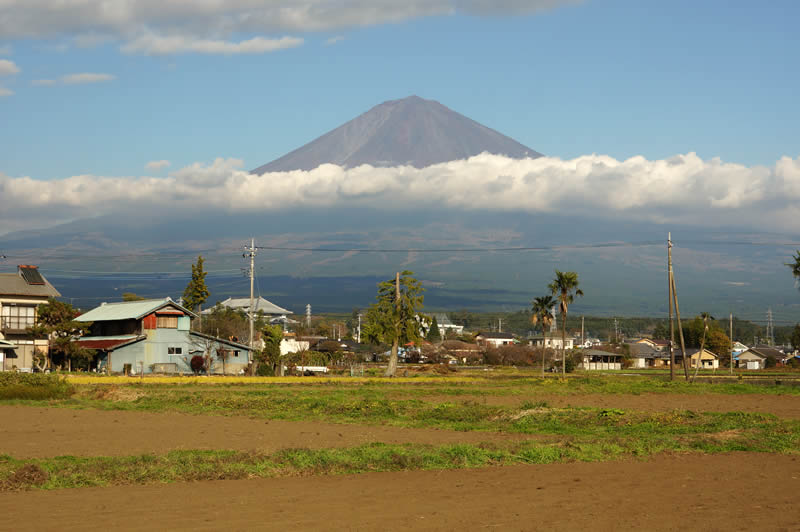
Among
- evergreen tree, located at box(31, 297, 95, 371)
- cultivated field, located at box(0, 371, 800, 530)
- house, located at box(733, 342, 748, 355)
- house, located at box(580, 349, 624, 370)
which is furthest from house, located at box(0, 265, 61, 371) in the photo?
house, located at box(733, 342, 748, 355)

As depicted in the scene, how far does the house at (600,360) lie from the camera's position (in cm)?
9680

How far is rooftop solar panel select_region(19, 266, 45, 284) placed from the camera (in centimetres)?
5700

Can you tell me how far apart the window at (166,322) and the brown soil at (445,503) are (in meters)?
43.8

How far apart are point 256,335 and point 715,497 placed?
74505mm

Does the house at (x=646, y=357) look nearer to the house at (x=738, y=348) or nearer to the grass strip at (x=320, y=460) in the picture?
the house at (x=738, y=348)

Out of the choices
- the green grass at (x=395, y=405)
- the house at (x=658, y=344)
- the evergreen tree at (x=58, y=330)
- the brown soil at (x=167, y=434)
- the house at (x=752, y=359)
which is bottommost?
the house at (x=752, y=359)

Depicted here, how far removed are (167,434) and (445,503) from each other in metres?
10.7

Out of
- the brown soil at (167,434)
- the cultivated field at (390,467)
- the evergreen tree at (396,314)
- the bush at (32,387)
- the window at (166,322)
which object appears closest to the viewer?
the cultivated field at (390,467)

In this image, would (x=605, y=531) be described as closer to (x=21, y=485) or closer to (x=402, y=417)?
Result: (x=21, y=485)

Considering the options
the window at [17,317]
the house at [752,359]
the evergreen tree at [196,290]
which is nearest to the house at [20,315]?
the window at [17,317]

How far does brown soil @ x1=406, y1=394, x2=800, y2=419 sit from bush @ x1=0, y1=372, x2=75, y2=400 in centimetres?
1449

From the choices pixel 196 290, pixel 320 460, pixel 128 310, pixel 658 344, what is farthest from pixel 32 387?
pixel 658 344

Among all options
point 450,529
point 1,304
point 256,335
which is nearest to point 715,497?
point 450,529

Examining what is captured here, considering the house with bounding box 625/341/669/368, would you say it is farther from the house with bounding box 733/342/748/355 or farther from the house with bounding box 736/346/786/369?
the house with bounding box 733/342/748/355
